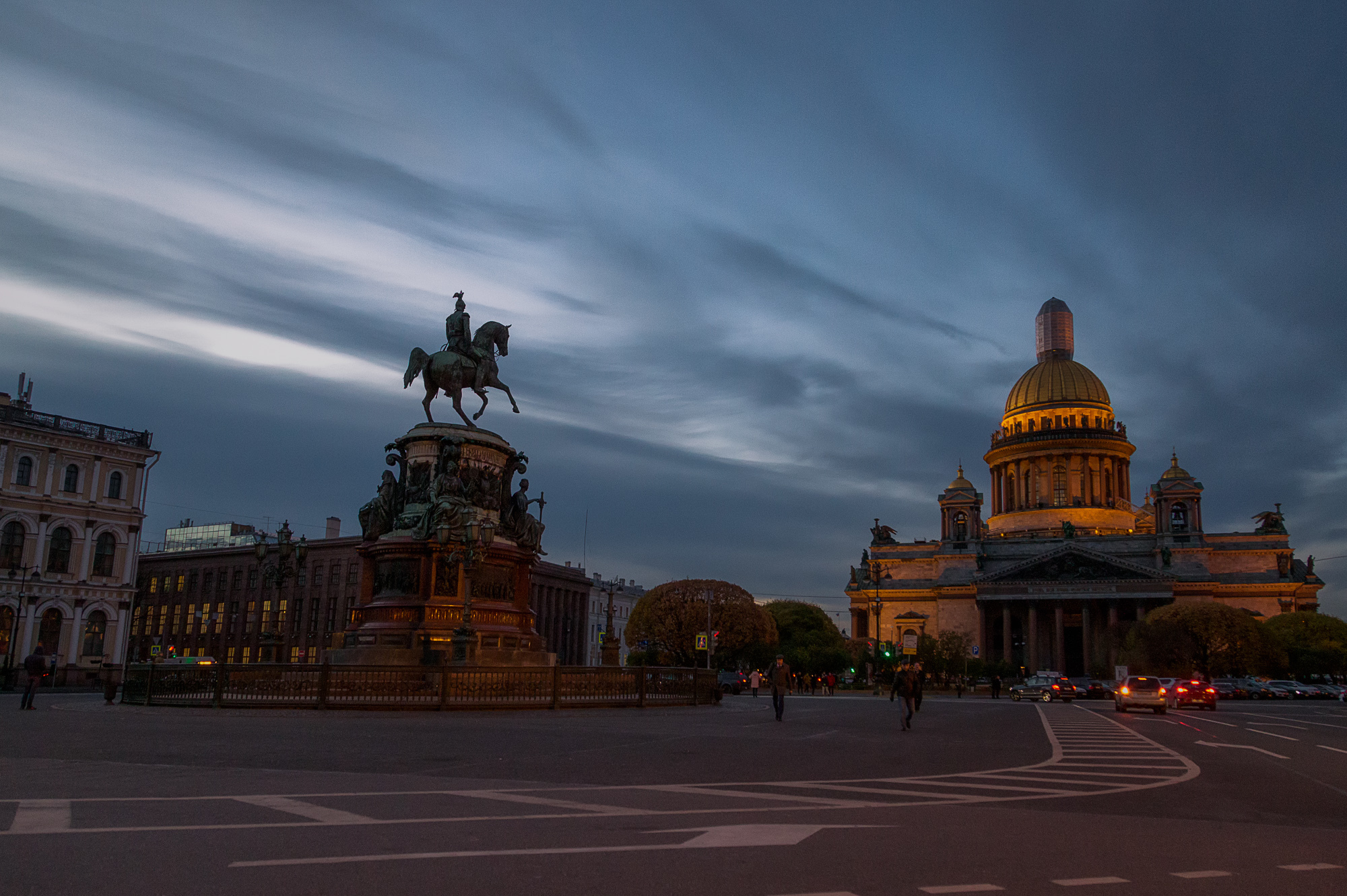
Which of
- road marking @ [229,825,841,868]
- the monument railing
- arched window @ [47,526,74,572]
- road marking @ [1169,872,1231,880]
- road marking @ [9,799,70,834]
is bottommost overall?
road marking @ [9,799,70,834]

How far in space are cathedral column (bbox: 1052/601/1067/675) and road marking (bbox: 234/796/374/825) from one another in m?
112

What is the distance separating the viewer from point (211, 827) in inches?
342

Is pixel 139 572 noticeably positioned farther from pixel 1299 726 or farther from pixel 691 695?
pixel 1299 726

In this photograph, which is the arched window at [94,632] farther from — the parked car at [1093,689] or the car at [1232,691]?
the car at [1232,691]

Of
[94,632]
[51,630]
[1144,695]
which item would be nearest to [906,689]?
[1144,695]

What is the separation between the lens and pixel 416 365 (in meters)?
34.0

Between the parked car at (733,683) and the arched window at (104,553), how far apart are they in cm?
3852

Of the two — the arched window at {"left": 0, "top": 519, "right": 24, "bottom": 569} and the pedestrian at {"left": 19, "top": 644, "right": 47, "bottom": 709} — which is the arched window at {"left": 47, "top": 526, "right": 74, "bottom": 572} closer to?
the arched window at {"left": 0, "top": 519, "right": 24, "bottom": 569}

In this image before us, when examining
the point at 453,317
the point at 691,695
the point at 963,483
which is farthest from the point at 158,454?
the point at 963,483

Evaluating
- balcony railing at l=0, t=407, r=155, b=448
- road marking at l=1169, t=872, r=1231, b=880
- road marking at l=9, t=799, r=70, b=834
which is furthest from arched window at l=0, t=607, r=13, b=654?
road marking at l=1169, t=872, r=1231, b=880

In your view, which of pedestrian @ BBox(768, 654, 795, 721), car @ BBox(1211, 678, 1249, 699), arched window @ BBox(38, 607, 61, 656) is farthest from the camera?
car @ BBox(1211, 678, 1249, 699)

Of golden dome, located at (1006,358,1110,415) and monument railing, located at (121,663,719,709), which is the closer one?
monument railing, located at (121,663,719,709)

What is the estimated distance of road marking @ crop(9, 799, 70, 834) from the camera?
8.41m

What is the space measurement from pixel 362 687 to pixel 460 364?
40.0 ft
